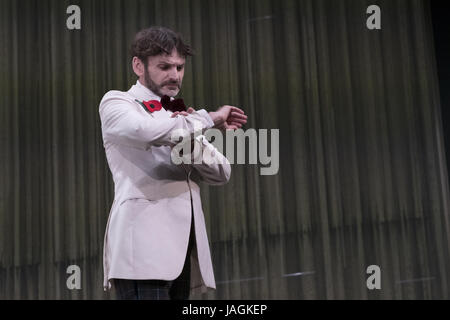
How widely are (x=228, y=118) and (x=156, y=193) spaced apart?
267mm

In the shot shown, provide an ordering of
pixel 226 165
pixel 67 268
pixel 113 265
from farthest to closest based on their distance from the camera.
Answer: pixel 67 268, pixel 226 165, pixel 113 265

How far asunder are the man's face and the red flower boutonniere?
4 centimetres

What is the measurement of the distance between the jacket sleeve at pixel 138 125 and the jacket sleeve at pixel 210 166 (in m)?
0.05

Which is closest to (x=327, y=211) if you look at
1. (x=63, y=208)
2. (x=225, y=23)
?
(x=225, y=23)

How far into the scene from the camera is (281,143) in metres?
4.00

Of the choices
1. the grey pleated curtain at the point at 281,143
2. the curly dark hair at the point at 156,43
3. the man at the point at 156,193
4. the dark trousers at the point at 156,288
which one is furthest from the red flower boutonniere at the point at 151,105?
the grey pleated curtain at the point at 281,143

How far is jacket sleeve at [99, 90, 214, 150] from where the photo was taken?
5.42 ft

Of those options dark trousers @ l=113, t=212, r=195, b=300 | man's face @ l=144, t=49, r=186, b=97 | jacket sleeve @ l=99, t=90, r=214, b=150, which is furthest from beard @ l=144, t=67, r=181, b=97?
dark trousers @ l=113, t=212, r=195, b=300

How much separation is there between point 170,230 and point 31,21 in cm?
279

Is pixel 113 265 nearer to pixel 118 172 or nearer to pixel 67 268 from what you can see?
pixel 118 172

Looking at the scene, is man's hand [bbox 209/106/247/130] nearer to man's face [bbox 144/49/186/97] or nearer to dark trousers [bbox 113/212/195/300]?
man's face [bbox 144/49/186/97]

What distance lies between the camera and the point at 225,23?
406 centimetres

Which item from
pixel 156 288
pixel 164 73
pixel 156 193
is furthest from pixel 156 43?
pixel 156 288

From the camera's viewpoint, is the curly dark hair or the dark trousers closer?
the dark trousers
